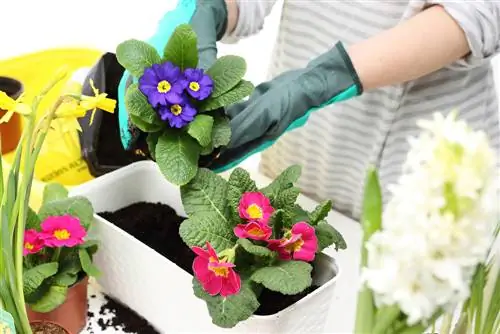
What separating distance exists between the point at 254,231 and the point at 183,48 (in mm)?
196

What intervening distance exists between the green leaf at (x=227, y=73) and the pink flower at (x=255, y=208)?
114 mm

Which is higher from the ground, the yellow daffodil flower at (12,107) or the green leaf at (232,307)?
the yellow daffodil flower at (12,107)

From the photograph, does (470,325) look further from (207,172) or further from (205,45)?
(205,45)

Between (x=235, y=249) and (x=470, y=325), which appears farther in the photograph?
(x=235, y=249)

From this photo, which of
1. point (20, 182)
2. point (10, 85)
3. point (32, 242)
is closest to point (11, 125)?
point (10, 85)

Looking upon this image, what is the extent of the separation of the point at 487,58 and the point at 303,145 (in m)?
0.32

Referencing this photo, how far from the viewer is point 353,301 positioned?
29.7 inches

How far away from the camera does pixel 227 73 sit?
2.11 feet

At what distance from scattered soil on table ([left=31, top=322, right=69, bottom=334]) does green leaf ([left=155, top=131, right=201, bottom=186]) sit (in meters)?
0.18

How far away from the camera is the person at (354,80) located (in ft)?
2.39

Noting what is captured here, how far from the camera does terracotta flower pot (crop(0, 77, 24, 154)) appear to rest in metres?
0.95

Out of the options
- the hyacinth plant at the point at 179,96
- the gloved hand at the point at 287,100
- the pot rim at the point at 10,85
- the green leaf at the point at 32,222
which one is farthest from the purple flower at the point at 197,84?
the pot rim at the point at 10,85

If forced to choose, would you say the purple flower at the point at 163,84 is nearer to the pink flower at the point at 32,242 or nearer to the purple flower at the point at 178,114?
the purple flower at the point at 178,114

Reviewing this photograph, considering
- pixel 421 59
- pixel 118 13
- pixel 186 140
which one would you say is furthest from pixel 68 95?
pixel 118 13
